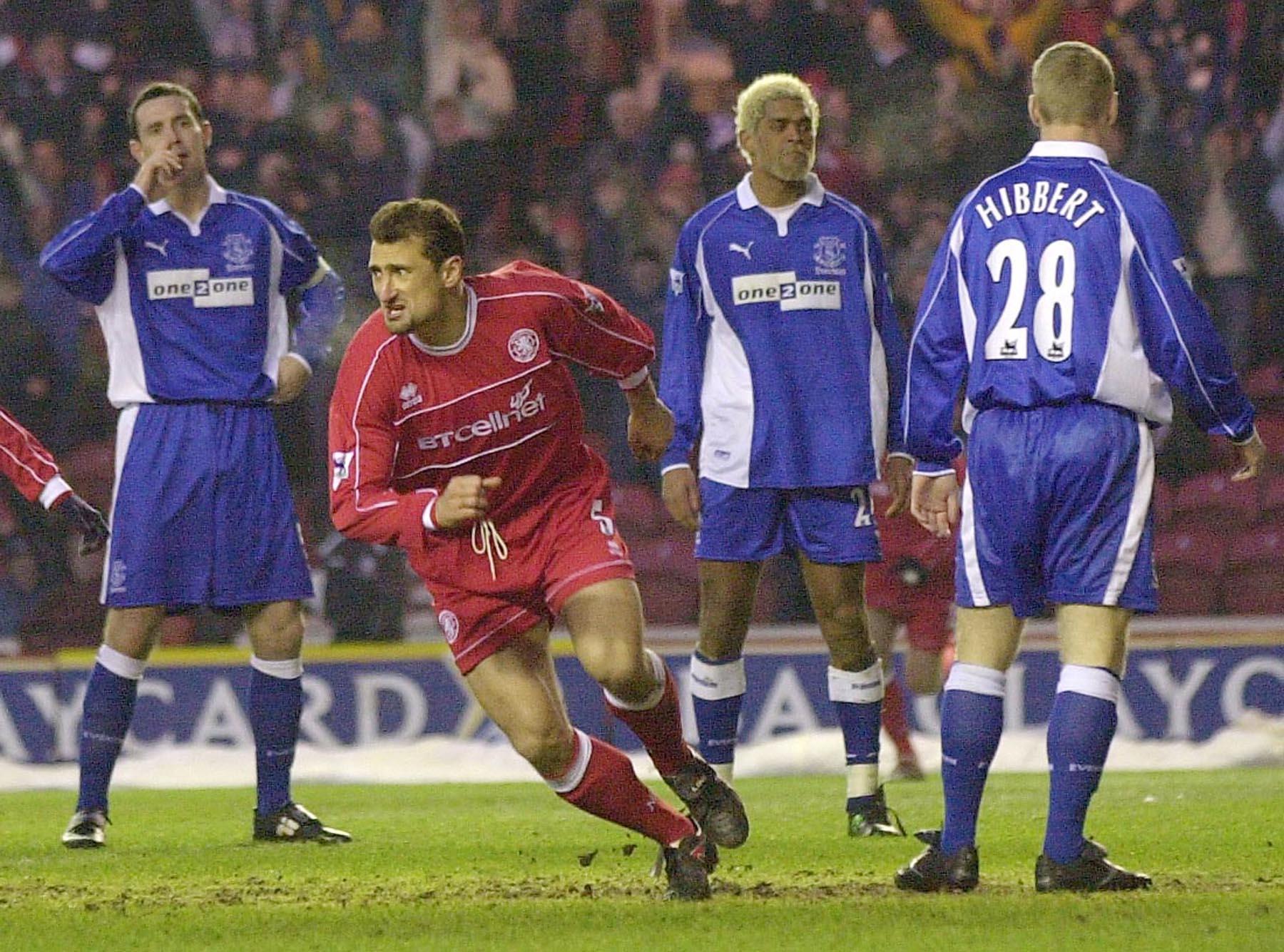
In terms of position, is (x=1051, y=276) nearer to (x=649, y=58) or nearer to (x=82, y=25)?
(x=649, y=58)

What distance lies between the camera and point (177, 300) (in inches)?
271

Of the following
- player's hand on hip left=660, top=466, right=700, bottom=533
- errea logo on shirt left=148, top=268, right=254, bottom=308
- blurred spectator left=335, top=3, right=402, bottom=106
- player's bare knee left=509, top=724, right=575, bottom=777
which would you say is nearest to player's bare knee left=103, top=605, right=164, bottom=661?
errea logo on shirt left=148, top=268, right=254, bottom=308

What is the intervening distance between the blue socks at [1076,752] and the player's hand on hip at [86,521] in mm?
3238

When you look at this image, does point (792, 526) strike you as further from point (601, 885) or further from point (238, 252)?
point (238, 252)

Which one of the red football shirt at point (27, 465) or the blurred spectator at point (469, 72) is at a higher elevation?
the blurred spectator at point (469, 72)

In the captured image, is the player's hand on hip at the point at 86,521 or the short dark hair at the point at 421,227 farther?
the player's hand on hip at the point at 86,521

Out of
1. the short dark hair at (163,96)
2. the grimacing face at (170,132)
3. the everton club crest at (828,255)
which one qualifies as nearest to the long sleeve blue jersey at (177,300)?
the grimacing face at (170,132)

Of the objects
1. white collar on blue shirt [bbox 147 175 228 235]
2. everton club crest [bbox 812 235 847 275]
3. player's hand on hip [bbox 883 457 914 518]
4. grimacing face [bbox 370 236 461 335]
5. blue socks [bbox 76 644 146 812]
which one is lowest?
blue socks [bbox 76 644 146 812]

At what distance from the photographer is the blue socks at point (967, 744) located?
4.91 m

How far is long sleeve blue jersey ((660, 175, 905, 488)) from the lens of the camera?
647 centimetres

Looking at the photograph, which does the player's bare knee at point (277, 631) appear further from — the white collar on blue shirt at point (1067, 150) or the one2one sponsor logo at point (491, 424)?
the white collar on blue shirt at point (1067, 150)

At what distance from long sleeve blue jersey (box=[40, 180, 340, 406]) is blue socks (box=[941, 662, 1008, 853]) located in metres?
2.85

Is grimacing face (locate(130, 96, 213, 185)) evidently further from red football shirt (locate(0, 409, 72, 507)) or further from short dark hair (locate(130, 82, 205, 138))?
red football shirt (locate(0, 409, 72, 507))

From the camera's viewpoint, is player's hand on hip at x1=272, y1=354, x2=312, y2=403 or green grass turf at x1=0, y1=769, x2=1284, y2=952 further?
player's hand on hip at x1=272, y1=354, x2=312, y2=403
